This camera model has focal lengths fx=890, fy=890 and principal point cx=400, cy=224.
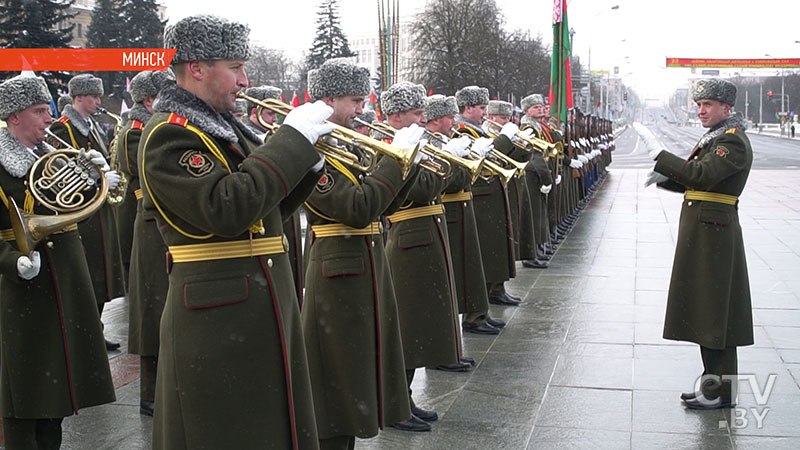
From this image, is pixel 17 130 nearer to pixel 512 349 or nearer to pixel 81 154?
pixel 81 154

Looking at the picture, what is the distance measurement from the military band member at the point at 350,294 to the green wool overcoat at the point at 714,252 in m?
2.21

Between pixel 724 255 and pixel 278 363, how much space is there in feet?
11.9

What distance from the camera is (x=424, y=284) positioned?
592cm

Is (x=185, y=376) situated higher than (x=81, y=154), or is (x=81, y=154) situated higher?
(x=81, y=154)

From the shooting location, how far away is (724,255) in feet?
19.4

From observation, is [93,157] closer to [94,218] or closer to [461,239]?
[94,218]

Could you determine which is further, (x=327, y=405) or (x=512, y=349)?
(x=512, y=349)

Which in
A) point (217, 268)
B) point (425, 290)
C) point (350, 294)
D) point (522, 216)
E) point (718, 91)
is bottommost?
point (522, 216)

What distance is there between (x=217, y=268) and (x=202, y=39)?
0.85 m

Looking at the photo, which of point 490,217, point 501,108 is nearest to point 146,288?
point 490,217

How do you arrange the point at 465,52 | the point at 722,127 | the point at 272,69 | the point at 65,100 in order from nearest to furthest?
1. the point at 722,127
2. the point at 65,100
3. the point at 465,52
4. the point at 272,69

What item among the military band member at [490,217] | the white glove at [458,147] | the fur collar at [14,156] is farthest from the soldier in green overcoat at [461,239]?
the fur collar at [14,156]

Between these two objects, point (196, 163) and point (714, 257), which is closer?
point (196, 163)

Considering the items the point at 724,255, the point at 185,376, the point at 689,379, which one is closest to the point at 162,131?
the point at 185,376
